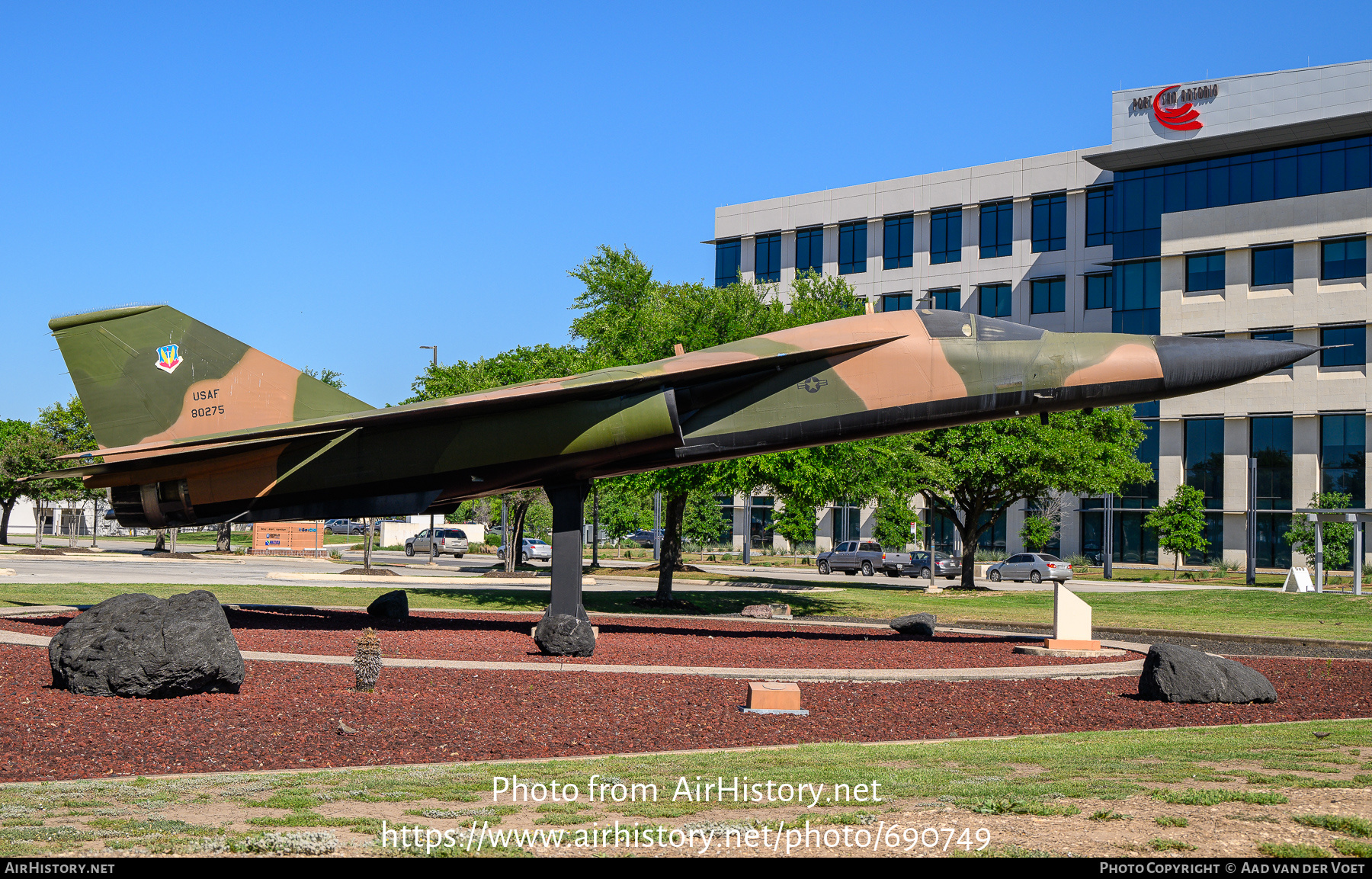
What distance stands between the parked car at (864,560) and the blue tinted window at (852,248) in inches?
1086

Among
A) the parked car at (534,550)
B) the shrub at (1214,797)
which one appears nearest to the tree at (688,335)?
the shrub at (1214,797)

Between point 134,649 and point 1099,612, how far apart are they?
26645mm

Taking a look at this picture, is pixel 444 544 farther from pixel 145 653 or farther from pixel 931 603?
pixel 145 653

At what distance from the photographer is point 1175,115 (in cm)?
6081

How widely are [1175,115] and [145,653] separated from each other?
64253 mm

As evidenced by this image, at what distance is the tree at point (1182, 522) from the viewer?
5459cm

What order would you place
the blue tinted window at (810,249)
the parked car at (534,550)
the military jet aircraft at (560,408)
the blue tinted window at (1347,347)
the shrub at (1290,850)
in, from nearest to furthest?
the shrub at (1290,850) < the military jet aircraft at (560,408) < the blue tinted window at (1347,347) < the parked car at (534,550) < the blue tinted window at (810,249)

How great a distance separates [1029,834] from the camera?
19.5 ft

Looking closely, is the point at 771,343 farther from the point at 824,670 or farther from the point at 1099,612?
the point at 1099,612

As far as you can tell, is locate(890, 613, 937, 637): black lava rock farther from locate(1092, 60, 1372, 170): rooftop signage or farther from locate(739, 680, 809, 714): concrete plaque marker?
locate(1092, 60, 1372, 170): rooftop signage

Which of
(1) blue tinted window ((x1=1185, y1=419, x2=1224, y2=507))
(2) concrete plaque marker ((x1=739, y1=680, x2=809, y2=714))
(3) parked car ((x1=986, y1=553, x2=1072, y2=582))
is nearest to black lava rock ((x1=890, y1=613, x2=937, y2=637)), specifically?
(2) concrete plaque marker ((x1=739, y1=680, x2=809, y2=714))

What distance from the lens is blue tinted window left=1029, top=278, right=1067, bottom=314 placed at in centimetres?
6906

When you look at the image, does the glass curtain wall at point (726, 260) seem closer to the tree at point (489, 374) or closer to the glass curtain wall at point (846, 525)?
the glass curtain wall at point (846, 525)

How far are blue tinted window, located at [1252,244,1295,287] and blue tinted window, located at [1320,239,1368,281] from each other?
5.23 ft
